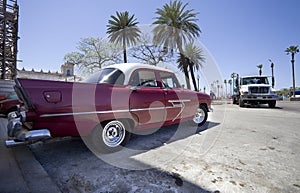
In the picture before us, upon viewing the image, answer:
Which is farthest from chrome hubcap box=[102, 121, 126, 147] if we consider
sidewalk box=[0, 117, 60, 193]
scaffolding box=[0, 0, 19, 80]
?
scaffolding box=[0, 0, 19, 80]

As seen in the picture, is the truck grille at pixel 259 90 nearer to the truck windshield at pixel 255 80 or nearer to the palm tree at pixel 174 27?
the truck windshield at pixel 255 80

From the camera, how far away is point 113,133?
9.49ft

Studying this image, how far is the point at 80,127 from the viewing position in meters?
2.39

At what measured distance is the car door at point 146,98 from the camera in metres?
3.06

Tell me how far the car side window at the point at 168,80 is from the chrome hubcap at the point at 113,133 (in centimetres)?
159

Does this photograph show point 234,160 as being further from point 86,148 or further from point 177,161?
point 86,148

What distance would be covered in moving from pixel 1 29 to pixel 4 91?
8.83 m

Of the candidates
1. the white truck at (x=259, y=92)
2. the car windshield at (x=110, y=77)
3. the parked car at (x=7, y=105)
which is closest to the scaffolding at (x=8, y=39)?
the parked car at (x=7, y=105)

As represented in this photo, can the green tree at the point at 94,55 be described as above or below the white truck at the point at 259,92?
above

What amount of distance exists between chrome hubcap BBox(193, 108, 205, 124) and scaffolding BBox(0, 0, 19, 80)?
22.9 m

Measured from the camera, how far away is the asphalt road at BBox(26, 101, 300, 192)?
1.85 m

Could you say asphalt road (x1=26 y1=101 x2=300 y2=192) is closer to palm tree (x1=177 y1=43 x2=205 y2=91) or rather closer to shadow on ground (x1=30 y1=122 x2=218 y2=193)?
shadow on ground (x1=30 y1=122 x2=218 y2=193)

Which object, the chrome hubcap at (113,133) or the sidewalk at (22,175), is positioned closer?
the sidewalk at (22,175)

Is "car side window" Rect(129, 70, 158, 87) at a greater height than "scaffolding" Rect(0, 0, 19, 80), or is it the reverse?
"scaffolding" Rect(0, 0, 19, 80)
